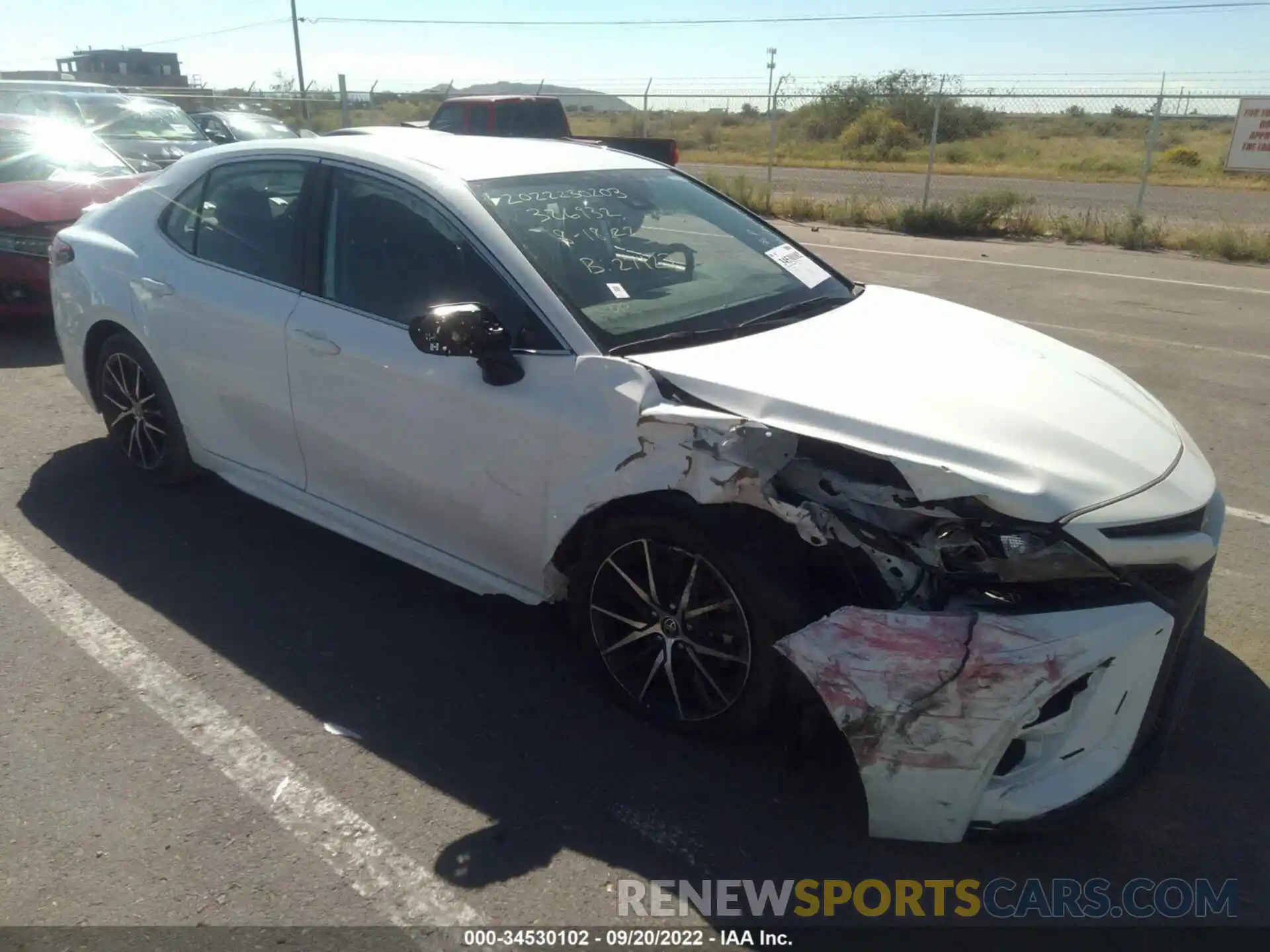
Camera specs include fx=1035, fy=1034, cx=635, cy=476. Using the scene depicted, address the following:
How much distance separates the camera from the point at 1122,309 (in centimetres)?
970

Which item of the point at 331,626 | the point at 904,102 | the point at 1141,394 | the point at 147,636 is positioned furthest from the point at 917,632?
the point at 904,102

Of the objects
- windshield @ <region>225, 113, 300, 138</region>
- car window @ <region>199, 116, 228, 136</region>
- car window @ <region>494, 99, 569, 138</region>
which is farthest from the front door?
car window @ <region>199, 116, 228, 136</region>

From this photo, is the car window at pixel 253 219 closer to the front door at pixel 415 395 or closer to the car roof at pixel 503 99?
the front door at pixel 415 395

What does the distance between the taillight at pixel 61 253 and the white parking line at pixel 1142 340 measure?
689 centimetres

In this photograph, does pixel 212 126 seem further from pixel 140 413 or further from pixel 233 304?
pixel 233 304

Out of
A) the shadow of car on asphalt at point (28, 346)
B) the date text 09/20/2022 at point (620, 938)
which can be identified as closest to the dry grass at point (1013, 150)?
the shadow of car on asphalt at point (28, 346)

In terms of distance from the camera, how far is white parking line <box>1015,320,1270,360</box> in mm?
7941

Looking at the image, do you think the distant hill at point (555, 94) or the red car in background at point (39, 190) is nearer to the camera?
the red car in background at point (39, 190)

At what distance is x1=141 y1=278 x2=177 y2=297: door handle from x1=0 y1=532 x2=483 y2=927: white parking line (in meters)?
1.27

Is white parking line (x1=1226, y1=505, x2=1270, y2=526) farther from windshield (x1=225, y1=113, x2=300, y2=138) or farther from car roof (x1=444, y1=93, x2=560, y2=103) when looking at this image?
Result: windshield (x1=225, y1=113, x2=300, y2=138)

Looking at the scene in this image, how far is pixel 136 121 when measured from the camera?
12930mm

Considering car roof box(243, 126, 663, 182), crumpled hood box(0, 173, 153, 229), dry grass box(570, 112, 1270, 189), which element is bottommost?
dry grass box(570, 112, 1270, 189)

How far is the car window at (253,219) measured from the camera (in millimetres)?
3998

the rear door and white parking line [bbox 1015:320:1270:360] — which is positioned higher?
the rear door
